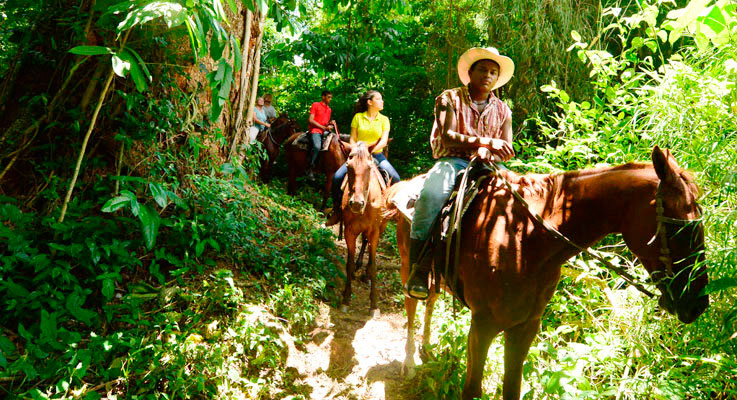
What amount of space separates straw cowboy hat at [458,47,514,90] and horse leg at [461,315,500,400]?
2.01m

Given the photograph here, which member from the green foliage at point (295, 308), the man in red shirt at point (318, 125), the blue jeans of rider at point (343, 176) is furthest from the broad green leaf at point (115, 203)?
the man in red shirt at point (318, 125)

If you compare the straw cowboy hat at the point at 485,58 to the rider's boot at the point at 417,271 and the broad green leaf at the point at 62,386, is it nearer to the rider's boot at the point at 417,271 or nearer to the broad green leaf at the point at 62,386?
the rider's boot at the point at 417,271

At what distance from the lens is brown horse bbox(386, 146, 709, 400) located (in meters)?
2.21

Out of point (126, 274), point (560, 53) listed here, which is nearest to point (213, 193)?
point (126, 274)

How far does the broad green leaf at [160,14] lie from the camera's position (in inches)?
88.7

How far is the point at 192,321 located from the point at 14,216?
1744 mm

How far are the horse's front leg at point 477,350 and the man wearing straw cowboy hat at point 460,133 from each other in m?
0.62

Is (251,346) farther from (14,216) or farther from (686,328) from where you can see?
(686,328)

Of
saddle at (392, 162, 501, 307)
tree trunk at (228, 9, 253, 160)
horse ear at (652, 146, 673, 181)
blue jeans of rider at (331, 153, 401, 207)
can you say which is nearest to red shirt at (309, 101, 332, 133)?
blue jeans of rider at (331, 153, 401, 207)

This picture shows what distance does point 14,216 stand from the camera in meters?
3.67

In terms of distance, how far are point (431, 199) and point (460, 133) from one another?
0.62 metres

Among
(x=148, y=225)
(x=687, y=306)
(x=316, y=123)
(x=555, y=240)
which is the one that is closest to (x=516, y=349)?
(x=555, y=240)

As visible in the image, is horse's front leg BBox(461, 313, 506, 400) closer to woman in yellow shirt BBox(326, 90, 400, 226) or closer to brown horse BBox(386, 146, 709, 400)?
brown horse BBox(386, 146, 709, 400)

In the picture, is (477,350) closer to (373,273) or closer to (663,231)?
(663,231)
